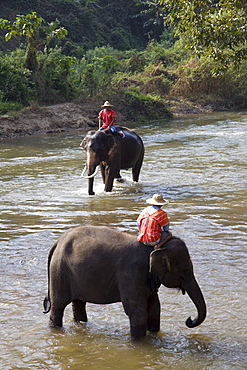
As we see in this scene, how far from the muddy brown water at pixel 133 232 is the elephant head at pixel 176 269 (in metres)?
0.49

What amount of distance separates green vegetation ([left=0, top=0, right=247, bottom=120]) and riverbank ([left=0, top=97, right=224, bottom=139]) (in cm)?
70

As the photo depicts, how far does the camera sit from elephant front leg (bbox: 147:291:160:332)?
504 cm

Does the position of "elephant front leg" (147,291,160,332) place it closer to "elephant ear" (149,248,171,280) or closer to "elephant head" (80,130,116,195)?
"elephant ear" (149,248,171,280)

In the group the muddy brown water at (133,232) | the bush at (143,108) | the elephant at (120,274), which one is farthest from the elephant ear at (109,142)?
the bush at (143,108)

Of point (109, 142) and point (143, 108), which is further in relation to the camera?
point (143, 108)

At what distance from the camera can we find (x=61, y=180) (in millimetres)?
13148

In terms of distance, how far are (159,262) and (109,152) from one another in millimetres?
7144

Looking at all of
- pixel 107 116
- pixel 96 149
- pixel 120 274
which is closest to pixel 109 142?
pixel 96 149

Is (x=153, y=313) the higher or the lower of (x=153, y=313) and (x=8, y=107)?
the lower

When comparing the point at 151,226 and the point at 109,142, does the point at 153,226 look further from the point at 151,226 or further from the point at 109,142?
the point at 109,142

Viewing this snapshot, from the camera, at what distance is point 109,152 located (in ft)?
37.9

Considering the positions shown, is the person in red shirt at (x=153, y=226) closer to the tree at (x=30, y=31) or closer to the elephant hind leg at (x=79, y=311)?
the elephant hind leg at (x=79, y=311)

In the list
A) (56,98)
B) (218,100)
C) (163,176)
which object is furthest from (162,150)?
(218,100)

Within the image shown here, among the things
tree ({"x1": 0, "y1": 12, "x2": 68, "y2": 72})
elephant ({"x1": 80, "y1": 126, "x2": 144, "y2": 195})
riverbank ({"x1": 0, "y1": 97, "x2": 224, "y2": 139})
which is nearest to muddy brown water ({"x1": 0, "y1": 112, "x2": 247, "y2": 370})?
elephant ({"x1": 80, "y1": 126, "x2": 144, "y2": 195})
